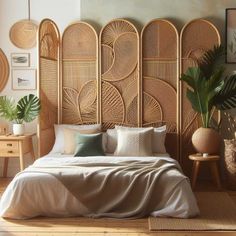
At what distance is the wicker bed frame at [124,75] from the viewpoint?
6156 millimetres

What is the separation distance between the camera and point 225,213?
458 cm

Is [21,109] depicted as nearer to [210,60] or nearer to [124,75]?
[124,75]

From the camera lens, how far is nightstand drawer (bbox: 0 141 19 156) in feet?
19.1

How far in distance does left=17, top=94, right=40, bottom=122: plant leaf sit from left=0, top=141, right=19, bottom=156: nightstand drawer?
14.8 inches

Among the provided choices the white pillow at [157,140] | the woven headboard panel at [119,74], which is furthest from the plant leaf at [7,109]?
the white pillow at [157,140]

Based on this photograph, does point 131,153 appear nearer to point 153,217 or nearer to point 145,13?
point 153,217

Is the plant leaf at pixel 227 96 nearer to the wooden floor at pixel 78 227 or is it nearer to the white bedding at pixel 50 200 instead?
the white bedding at pixel 50 200

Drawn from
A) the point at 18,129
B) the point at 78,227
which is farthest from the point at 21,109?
the point at 78,227

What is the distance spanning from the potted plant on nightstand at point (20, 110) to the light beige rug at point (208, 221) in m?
2.31

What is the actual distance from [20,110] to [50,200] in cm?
190

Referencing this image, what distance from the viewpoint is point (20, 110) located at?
5.95 m

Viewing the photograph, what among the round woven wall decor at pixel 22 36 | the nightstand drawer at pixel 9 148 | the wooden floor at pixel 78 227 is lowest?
the wooden floor at pixel 78 227

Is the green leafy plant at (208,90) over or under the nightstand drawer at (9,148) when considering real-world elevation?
over

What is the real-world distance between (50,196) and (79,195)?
0.94ft
